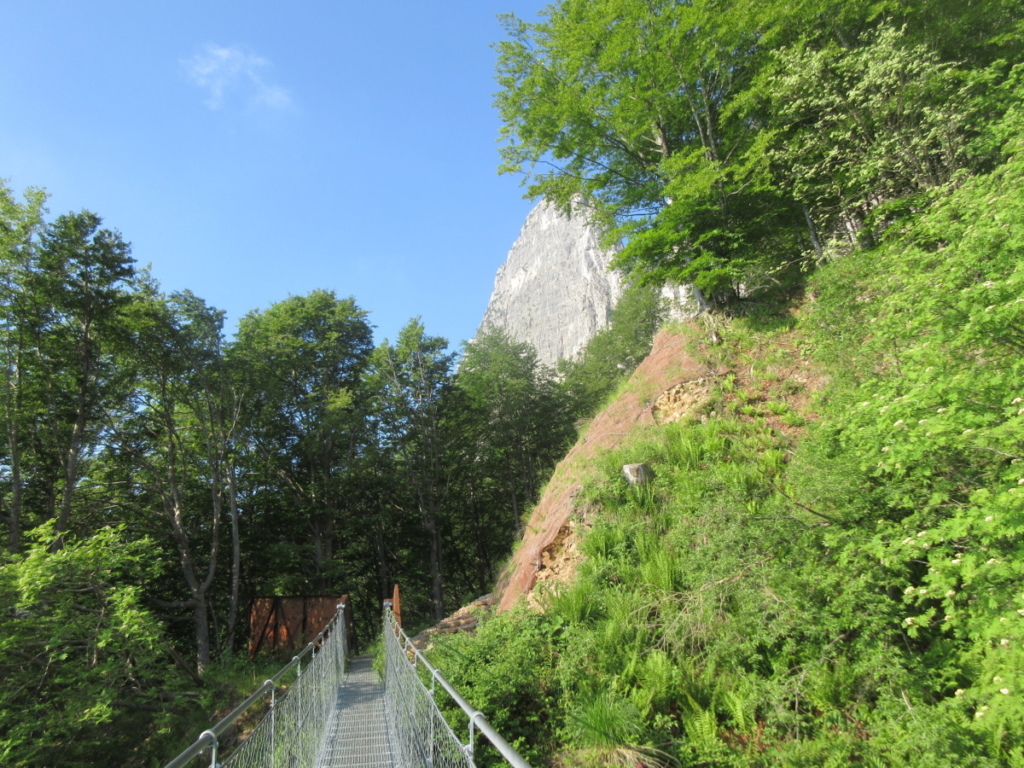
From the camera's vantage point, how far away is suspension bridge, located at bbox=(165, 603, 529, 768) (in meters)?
2.69

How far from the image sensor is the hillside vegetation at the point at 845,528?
3.68 meters

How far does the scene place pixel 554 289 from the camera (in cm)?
10050

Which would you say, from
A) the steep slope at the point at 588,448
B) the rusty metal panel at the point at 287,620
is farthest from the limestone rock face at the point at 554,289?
the steep slope at the point at 588,448

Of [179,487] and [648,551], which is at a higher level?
[179,487]

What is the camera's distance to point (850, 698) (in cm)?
454

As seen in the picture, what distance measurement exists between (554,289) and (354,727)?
9707 cm

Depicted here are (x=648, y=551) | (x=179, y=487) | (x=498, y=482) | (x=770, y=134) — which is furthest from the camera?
(x=498, y=482)

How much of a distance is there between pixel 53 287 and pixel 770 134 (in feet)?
58.5

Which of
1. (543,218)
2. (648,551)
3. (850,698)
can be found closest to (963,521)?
(850,698)

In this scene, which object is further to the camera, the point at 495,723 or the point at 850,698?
the point at 495,723

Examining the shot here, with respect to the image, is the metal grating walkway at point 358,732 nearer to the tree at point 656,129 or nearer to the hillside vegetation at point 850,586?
the hillside vegetation at point 850,586

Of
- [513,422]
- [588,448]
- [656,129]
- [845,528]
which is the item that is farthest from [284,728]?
[513,422]

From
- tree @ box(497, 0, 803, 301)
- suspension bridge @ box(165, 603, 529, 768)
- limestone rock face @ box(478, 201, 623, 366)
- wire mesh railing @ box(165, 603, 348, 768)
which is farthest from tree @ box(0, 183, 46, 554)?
limestone rock face @ box(478, 201, 623, 366)

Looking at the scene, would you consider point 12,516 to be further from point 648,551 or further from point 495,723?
point 648,551
